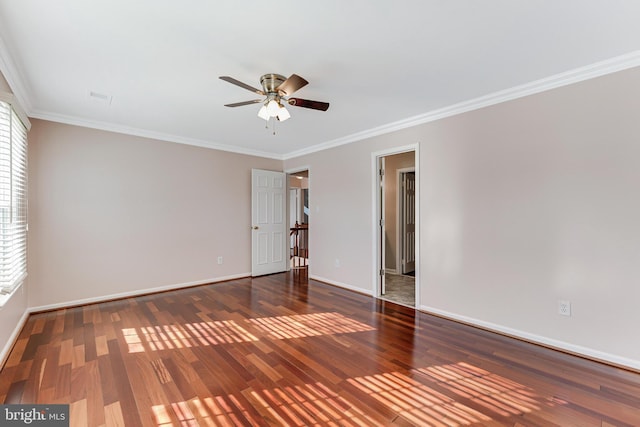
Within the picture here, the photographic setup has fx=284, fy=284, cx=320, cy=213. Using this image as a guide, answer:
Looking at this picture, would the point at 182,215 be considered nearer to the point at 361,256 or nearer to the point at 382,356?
the point at 361,256

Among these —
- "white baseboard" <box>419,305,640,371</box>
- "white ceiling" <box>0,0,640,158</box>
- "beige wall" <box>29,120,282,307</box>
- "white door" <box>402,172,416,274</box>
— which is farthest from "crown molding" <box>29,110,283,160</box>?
"white baseboard" <box>419,305,640,371</box>

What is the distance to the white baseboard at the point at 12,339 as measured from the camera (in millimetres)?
2316

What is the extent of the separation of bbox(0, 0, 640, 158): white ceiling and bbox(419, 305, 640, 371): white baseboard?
2.37 m

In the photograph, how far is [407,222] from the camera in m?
5.86

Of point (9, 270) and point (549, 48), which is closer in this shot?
point (549, 48)

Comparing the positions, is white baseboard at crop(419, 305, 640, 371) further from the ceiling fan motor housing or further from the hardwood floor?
the ceiling fan motor housing

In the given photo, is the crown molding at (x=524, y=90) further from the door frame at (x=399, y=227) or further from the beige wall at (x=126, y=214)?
the beige wall at (x=126, y=214)

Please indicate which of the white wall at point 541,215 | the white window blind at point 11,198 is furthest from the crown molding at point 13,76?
the white wall at point 541,215

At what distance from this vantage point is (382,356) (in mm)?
2436

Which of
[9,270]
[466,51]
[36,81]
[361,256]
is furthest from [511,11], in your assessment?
[9,270]

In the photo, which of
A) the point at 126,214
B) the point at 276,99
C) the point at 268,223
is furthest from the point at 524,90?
the point at 126,214

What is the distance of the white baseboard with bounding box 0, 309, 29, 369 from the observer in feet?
7.60

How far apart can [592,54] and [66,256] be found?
19.0 feet

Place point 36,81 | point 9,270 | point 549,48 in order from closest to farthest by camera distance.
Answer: point 549,48
point 9,270
point 36,81
